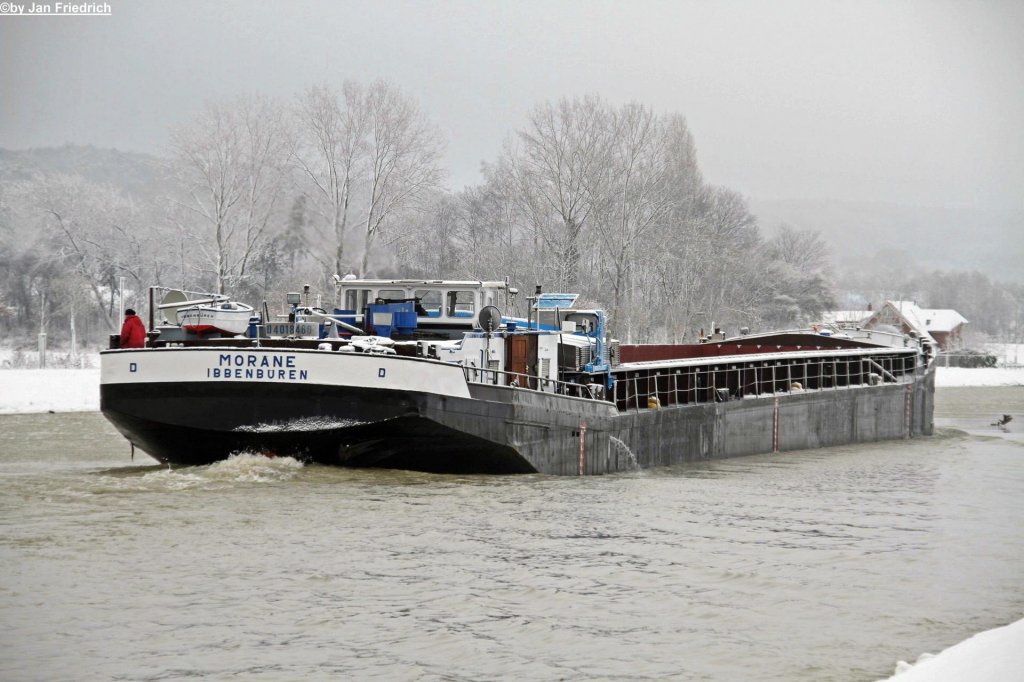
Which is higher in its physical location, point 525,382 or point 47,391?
point 525,382

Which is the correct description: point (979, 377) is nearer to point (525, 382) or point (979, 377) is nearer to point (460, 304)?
point (460, 304)

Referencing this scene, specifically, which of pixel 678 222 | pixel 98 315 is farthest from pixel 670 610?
pixel 98 315

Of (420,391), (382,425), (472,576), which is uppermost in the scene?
(420,391)

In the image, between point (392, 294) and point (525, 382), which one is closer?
point (525, 382)

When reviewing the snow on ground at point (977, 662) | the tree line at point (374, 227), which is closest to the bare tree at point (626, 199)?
the tree line at point (374, 227)

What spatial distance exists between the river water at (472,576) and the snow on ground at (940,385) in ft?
1.86

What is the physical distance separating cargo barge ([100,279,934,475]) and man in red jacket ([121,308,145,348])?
0.27 meters

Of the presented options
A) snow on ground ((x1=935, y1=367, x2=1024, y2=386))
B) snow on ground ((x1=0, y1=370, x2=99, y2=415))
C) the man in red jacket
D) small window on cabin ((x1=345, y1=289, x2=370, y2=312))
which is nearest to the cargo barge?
small window on cabin ((x1=345, y1=289, x2=370, y2=312))

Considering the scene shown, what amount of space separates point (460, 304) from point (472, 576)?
9.52 metres

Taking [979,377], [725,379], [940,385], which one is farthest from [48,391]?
[979,377]

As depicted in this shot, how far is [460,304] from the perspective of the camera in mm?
20859

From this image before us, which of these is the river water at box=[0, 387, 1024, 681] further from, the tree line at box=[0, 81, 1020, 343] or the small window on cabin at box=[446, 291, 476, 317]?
the tree line at box=[0, 81, 1020, 343]

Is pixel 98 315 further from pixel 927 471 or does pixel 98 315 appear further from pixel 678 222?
pixel 927 471

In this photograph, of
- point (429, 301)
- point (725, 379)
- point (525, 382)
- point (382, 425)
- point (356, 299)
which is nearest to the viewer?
point (382, 425)
